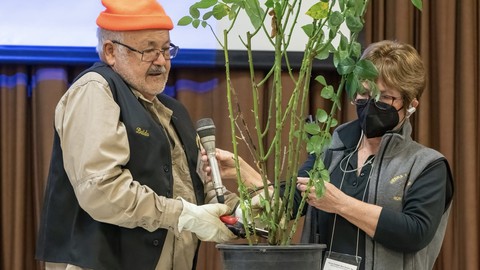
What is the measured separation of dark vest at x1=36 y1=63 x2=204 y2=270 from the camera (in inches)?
72.5

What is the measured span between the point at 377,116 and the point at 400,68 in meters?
0.16

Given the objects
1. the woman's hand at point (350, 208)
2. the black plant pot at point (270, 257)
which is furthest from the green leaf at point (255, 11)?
the woman's hand at point (350, 208)

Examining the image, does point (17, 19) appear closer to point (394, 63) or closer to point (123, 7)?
point (123, 7)

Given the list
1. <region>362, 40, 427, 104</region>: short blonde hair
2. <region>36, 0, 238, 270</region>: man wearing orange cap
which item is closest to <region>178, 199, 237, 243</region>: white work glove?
<region>36, 0, 238, 270</region>: man wearing orange cap

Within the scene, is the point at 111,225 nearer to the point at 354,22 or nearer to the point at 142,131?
the point at 142,131

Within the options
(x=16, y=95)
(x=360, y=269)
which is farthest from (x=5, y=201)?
(x=360, y=269)

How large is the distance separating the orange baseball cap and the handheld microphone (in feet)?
0.98

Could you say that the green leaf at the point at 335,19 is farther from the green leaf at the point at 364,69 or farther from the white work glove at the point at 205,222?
the white work glove at the point at 205,222

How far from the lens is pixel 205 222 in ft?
5.91

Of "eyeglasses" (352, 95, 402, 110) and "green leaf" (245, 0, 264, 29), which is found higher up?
"green leaf" (245, 0, 264, 29)

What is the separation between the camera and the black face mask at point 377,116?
2.09 m

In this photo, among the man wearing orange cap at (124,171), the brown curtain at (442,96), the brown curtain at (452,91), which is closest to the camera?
the man wearing orange cap at (124,171)

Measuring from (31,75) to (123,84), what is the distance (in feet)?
3.17

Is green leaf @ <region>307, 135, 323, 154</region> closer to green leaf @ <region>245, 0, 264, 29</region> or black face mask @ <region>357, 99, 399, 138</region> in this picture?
green leaf @ <region>245, 0, 264, 29</region>
